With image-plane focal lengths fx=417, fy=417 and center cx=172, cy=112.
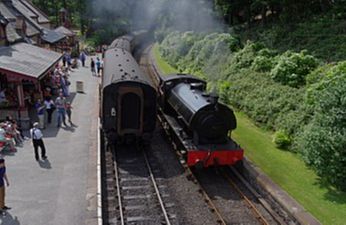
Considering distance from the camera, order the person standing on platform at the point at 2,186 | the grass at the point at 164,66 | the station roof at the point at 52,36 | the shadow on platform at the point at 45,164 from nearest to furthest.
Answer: the person standing on platform at the point at 2,186 → the shadow on platform at the point at 45,164 → the grass at the point at 164,66 → the station roof at the point at 52,36

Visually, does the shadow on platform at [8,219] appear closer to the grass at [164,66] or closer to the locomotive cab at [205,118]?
the locomotive cab at [205,118]

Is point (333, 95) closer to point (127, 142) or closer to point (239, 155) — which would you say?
point (239, 155)

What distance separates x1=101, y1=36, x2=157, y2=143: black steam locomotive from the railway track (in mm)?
1010

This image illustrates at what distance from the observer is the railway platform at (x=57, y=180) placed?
12.1 m

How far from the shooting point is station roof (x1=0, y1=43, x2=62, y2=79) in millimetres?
21306

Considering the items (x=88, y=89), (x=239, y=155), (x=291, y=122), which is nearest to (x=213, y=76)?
(x=88, y=89)

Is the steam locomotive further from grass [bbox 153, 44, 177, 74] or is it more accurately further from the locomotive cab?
grass [bbox 153, 44, 177, 74]

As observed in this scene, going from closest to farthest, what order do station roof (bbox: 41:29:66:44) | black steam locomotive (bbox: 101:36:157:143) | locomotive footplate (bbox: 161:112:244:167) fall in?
locomotive footplate (bbox: 161:112:244:167) < black steam locomotive (bbox: 101:36:157:143) < station roof (bbox: 41:29:66:44)

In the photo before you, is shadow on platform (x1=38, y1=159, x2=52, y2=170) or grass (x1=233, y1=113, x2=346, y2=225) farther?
shadow on platform (x1=38, y1=159, x2=52, y2=170)

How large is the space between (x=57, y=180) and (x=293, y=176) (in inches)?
325

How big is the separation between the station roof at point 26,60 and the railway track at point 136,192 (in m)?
7.38

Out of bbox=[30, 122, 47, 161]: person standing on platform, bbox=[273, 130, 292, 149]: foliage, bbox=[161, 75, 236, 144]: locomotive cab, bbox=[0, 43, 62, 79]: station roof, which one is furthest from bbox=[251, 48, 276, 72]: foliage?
bbox=[30, 122, 47, 161]: person standing on platform

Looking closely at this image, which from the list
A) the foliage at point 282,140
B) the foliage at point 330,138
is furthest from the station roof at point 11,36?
the foliage at point 330,138

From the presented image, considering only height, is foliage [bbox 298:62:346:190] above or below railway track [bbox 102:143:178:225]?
above
